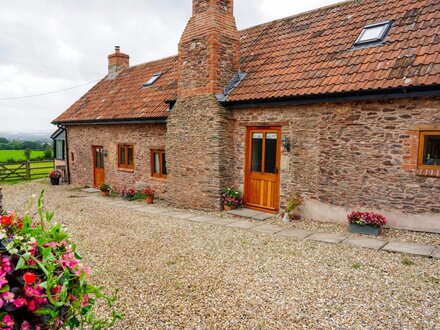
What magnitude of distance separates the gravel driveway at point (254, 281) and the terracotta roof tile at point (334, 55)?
3.98m

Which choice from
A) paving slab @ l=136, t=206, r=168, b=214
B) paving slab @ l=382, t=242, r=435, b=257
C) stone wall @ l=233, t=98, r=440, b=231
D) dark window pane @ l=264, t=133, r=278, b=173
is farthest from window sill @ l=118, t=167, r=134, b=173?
paving slab @ l=382, t=242, r=435, b=257

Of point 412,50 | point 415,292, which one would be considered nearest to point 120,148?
point 412,50

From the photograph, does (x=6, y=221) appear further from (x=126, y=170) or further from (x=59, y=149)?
(x=59, y=149)

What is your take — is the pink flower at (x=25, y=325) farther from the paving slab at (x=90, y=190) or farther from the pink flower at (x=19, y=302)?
the paving slab at (x=90, y=190)

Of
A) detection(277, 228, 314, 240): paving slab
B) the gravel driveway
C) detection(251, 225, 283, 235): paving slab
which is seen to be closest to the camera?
the gravel driveway

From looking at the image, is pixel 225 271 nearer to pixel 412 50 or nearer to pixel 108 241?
pixel 108 241

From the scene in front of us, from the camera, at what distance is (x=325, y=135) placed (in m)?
7.96

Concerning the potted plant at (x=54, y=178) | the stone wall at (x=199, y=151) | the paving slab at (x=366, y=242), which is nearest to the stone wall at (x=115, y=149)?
the potted plant at (x=54, y=178)

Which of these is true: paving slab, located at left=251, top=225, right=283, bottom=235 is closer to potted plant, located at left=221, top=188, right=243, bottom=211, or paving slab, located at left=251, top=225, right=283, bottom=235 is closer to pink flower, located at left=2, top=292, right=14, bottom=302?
potted plant, located at left=221, top=188, right=243, bottom=211

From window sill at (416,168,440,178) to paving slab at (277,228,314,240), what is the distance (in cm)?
269

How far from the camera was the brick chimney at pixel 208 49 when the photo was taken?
9539 millimetres

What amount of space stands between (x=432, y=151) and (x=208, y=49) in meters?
6.63

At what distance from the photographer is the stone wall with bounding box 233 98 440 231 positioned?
6.77 m

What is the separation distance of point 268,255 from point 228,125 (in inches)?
194
